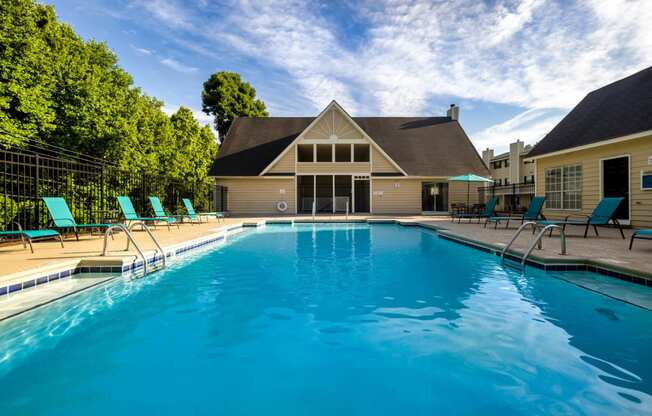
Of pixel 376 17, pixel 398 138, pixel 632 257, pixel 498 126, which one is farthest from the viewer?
pixel 498 126

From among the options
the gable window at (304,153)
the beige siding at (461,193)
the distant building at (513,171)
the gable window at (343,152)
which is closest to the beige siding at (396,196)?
the beige siding at (461,193)

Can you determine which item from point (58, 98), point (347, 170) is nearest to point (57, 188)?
point (58, 98)

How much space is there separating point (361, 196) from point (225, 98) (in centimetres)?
1978

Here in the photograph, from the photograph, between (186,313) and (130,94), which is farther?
(130,94)

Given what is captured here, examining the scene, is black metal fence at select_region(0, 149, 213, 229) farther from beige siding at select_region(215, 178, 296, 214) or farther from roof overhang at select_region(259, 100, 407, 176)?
roof overhang at select_region(259, 100, 407, 176)

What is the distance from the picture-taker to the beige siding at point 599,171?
10070mm

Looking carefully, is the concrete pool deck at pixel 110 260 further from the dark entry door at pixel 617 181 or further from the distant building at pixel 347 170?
the distant building at pixel 347 170

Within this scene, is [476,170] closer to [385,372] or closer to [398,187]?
[398,187]

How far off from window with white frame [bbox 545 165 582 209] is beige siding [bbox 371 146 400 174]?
330 inches

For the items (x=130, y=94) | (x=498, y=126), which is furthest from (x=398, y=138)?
(x=130, y=94)

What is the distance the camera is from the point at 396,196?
20.8 m

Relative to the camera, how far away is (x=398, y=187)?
20719 millimetres

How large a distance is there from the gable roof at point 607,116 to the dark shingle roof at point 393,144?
258 inches

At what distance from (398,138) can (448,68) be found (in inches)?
333
